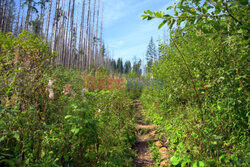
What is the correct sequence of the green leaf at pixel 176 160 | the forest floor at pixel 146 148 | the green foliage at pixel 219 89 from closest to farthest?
the green foliage at pixel 219 89 → the green leaf at pixel 176 160 → the forest floor at pixel 146 148

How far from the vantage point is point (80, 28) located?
24734 mm

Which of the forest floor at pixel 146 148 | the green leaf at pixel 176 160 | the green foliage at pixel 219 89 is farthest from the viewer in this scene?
the forest floor at pixel 146 148

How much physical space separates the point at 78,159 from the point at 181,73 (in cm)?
302

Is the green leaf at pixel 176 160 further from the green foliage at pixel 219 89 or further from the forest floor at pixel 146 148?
the forest floor at pixel 146 148

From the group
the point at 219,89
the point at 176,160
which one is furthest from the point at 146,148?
the point at 219,89

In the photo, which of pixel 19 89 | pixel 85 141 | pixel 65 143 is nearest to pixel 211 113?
pixel 85 141

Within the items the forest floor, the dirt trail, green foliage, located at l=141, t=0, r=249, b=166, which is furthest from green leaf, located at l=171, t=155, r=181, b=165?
the dirt trail

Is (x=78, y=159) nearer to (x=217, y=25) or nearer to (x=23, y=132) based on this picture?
(x=23, y=132)

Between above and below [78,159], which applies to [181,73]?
above

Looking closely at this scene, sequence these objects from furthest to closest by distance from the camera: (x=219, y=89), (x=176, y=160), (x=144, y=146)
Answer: (x=144, y=146)
(x=219, y=89)
(x=176, y=160)

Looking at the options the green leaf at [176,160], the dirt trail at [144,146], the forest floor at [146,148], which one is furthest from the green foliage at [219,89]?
the dirt trail at [144,146]

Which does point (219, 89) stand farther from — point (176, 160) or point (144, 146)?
point (144, 146)

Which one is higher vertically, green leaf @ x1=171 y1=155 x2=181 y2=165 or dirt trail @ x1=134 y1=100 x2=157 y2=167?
green leaf @ x1=171 y1=155 x2=181 y2=165

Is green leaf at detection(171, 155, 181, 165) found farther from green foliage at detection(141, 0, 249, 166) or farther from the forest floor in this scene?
the forest floor
